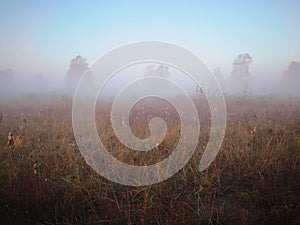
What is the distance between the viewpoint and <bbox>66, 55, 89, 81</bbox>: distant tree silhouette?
36703mm

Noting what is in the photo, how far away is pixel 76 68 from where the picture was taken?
37.2m

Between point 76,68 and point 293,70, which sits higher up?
point 293,70

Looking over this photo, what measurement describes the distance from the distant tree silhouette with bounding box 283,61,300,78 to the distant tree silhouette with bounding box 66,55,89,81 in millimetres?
35771

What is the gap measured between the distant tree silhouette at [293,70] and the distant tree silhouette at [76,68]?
117 ft

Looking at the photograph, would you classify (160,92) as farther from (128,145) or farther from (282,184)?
(282,184)

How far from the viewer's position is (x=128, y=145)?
4.49m

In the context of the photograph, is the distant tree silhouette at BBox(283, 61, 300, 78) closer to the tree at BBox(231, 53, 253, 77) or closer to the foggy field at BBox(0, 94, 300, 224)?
the tree at BBox(231, 53, 253, 77)

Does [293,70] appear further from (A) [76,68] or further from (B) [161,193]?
(B) [161,193]

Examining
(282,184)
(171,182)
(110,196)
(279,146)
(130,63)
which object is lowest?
(110,196)

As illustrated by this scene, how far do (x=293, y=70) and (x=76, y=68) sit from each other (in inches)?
1489

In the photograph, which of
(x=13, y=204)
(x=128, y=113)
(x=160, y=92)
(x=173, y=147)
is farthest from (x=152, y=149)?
(x=160, y=92)

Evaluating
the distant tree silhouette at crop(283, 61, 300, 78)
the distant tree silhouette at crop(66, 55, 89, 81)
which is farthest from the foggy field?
the distant tree silhouette at crop(283, 61, 300, 78)

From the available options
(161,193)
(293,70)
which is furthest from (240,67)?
(161,193)

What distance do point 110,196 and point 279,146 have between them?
9.51ft
